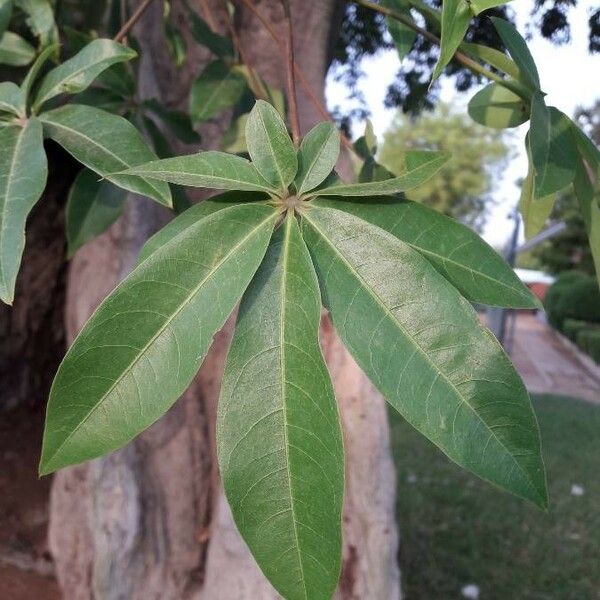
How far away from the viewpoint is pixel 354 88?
337 centimetres

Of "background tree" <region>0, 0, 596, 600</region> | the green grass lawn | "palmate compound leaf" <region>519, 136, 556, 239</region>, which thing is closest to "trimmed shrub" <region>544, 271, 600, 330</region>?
the green grass lawn

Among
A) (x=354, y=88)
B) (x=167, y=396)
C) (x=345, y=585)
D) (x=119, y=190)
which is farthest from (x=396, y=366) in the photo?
(x=354, y=88)

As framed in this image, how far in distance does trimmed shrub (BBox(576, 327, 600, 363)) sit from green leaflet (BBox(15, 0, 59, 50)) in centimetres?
830

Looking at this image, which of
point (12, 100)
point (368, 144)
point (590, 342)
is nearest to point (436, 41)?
point (368, 144)

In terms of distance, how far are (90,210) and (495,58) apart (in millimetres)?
525

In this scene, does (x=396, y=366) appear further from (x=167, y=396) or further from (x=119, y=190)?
(x=119, y=190)

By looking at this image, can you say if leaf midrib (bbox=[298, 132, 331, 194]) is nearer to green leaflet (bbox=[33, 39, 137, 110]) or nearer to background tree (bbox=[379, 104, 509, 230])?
green leaflet (bbox=[33, 39, 137, 110])

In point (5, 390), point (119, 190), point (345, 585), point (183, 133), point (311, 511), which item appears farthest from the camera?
point (5, 390)

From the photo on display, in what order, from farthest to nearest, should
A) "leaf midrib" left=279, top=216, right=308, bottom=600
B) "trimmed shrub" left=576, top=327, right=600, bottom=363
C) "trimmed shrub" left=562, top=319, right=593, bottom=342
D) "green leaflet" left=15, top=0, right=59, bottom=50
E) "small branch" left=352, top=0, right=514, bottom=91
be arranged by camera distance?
"trimmed shrub" left=562, top=319, right=593, bottom=342 < "trimmed shrub" left=576, top=327, right=600, bottom=363 < "green leaflet" left=15, top=0, right=59, bottom=50 < "small branch" left=352, top=0, right=514, bottom=91 < "leaf midrib" left=279, top=216, right=308, bottom=600

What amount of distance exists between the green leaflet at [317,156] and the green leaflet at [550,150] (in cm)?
16

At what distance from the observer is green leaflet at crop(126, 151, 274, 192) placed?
43 cm

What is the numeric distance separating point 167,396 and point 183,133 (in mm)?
701

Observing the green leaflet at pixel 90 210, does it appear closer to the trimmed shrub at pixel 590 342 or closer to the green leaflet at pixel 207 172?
the green leaflet at pixel 207 172

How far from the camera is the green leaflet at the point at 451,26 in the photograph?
444 mm
